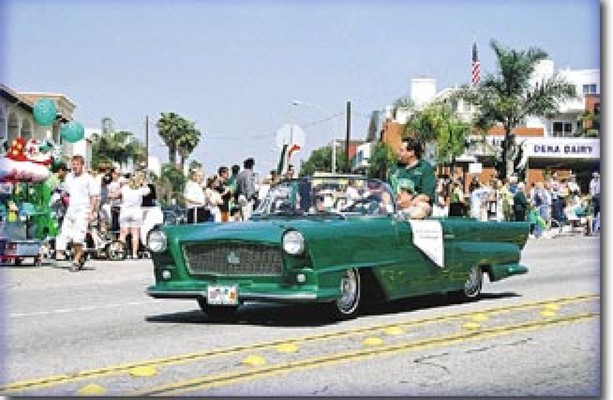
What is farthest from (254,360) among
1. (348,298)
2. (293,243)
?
(348,298)

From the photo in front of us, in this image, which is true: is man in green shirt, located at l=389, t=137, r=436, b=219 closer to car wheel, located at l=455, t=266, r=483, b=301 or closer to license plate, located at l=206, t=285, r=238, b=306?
car wheel, located at l=455, t=266, r=483, b=301

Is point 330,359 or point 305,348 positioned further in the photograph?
point 305,348

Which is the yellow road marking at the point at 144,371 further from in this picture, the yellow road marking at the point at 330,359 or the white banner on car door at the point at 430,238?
the white banner on car door at the point at 430,238

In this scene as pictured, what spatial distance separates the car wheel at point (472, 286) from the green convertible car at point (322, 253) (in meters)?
0.02

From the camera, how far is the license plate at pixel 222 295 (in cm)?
941

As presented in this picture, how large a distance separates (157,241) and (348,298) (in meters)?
1.83

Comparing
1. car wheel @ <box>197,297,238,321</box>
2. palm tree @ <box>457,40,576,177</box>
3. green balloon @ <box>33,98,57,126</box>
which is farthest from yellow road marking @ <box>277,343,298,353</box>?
palm tree @ <box>457,40,576,177</box>

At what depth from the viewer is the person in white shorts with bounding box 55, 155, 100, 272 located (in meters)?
16.2

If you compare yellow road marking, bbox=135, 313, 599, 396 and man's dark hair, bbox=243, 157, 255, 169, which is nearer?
yellow road marking, bbox=135, 313, 599, 396

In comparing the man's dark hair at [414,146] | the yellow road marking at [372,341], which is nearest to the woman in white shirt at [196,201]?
the man's dark hair at [414,146]

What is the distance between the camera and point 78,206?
1650 centimetres

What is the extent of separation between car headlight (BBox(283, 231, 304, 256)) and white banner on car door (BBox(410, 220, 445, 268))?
5.20 feet

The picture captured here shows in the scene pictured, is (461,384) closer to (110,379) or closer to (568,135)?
(110,379)

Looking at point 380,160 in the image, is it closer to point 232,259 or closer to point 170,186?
point 170,186
